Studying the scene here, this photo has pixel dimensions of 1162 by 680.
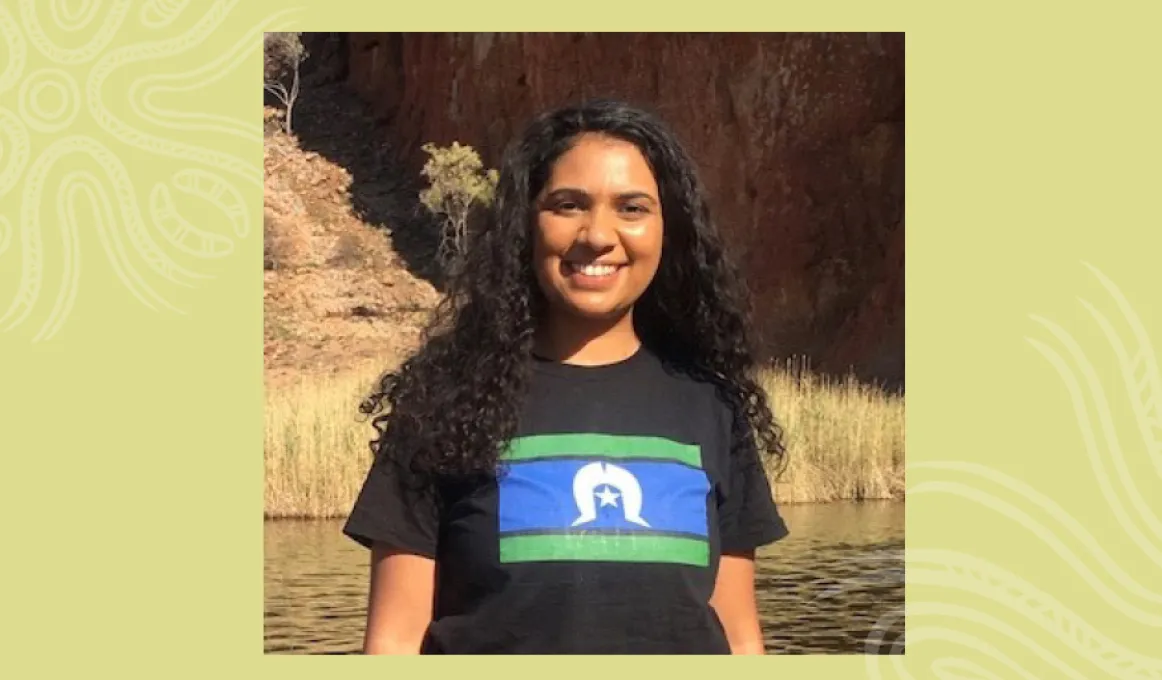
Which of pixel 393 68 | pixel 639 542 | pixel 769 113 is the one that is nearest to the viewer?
pixel 639 542

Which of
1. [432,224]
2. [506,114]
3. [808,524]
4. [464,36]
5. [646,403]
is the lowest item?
[808,524]

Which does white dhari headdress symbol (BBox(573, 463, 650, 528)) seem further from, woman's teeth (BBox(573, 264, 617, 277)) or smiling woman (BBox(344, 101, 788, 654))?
woman's teeth (BBox(573, 264, 617, 277))

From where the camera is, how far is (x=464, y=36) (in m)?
20.6

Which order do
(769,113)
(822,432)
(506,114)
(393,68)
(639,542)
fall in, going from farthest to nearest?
(393,68), (506,114), (769,113), (822,432), (639,542)

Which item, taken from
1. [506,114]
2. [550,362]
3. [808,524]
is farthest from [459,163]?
[550,362]

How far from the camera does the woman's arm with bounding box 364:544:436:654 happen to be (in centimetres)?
206

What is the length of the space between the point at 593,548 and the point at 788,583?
20.1 ft

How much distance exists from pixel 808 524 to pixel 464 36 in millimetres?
12987

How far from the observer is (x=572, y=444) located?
82.0 inches

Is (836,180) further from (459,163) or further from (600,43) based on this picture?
(459,163)

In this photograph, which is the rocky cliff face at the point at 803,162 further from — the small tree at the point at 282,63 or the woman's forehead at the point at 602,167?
the woman's forehead at the point at 602,167

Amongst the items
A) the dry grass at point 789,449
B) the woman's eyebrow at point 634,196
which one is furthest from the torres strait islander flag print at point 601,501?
the dry grass at point 789,449

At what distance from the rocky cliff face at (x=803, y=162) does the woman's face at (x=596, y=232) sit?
1302 centimetres

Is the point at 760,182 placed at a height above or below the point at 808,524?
above
